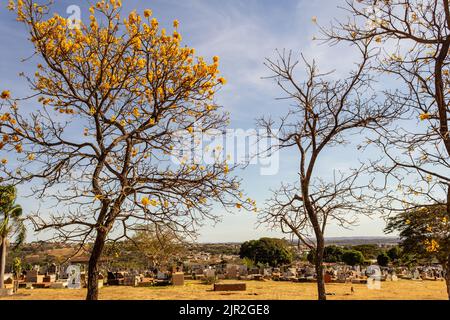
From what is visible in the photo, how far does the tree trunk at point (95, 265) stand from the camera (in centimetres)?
703

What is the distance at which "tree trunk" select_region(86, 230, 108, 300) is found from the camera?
7.03m

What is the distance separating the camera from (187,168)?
23.5ft

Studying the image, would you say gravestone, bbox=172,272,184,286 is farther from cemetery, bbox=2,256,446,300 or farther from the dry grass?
the dry grass

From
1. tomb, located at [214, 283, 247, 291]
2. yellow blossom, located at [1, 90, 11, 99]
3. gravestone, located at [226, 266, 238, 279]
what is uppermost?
yellow blossom, located at [1, 90, 11, 99]

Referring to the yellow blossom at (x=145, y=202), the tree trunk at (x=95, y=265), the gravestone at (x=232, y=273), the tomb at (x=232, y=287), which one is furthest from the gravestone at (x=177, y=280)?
the yellow blossom at (x=145, y=202)

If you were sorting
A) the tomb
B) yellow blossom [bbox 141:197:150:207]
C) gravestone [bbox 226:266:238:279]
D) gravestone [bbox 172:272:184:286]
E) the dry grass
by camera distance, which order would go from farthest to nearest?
1. gravestone [bbox 226:266:238:279]
2. gravestone [bbox 172:272:184:286]
3. the tomb
4. the dry grass
5. yellow blossom [bbox 141:197:150:207]

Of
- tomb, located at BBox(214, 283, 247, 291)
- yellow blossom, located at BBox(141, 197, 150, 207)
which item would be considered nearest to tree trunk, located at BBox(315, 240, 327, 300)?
yellow blossom, located at BBox(141, 197, 150, 207)

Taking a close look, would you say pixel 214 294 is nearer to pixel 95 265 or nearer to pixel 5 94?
pixel 95 265

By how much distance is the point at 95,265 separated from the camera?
7.21m

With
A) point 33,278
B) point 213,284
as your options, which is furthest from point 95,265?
point 33,278

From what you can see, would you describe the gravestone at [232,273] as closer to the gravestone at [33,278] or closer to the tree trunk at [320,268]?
the gravestone at [33,278]

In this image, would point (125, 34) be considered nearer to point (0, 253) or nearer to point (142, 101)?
point (142, 101)

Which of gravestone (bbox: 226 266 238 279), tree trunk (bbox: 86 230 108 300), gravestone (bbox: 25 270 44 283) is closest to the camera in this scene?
tree trunk (bbox: 86 230 108 300)
